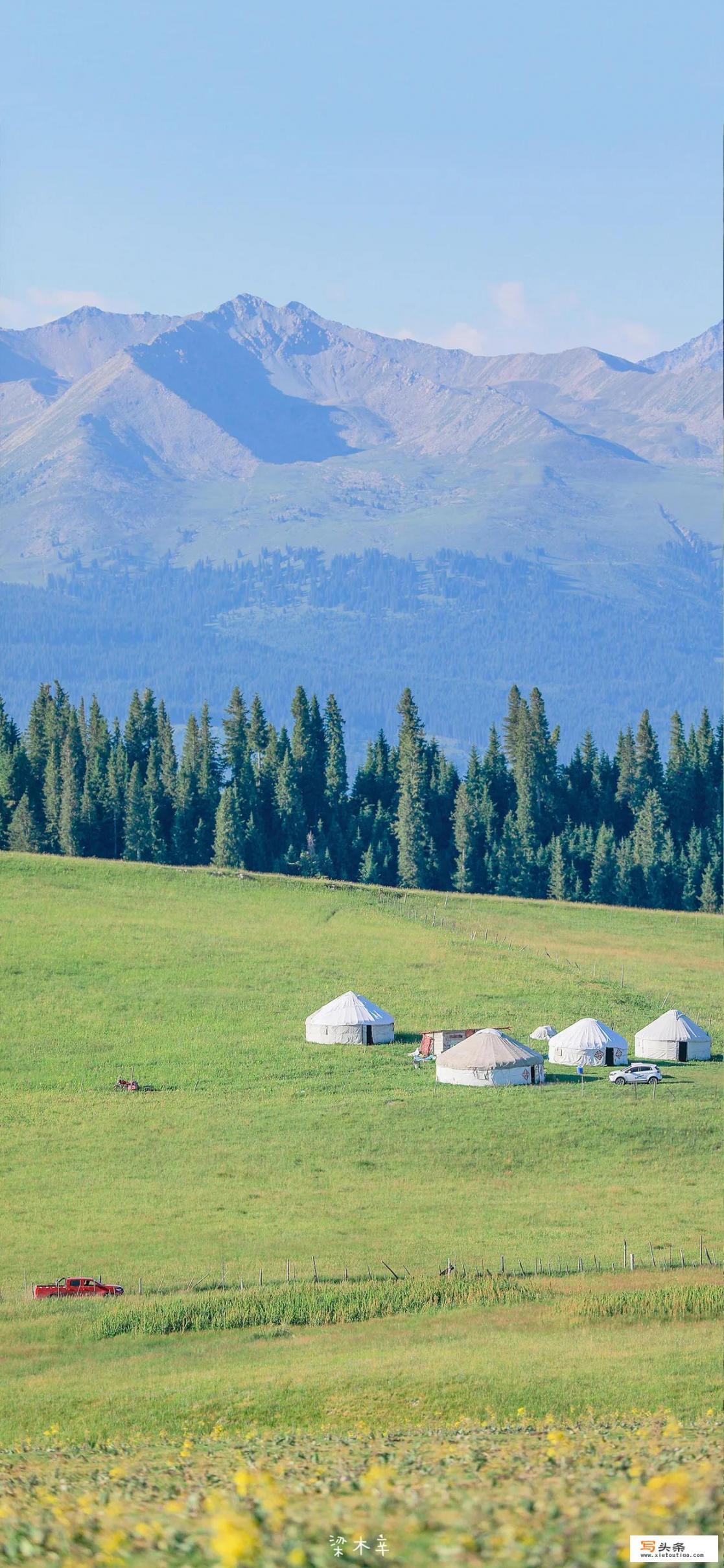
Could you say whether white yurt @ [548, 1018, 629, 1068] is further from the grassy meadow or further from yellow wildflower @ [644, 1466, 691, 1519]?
yellow wildflower @ [644, 1466, 691, 1519]

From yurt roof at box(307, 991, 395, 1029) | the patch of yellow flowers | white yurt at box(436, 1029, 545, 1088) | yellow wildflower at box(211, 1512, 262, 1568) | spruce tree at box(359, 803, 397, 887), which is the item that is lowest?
the patch of yellow flowers

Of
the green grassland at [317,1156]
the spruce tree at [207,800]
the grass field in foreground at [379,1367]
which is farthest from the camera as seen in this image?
the spruce tree at [207,800]

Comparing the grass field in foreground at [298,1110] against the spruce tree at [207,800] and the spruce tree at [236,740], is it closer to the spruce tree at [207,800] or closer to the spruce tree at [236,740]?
the spruce tree at [207,800]

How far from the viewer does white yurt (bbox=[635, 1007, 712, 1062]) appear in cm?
6738

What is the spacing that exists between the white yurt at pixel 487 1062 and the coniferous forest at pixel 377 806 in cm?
5741

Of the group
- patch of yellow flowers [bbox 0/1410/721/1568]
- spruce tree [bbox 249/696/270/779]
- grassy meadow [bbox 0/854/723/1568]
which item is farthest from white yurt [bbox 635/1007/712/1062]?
spruce tree [bbox 249/696/270/779]

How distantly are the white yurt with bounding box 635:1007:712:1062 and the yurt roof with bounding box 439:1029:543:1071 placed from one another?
7.38 metres

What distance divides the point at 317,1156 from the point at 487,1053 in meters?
10.2

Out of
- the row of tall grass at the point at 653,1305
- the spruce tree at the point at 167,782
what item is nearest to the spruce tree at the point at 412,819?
the spruce tree at the point at 167,782

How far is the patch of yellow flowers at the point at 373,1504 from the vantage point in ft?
54.1

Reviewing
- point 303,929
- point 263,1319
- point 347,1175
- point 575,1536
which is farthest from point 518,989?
point 575,1536

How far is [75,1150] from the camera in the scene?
53469 millimetres

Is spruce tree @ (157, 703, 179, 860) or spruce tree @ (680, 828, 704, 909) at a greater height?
spruce tree @ (157, 703, 179, 860)

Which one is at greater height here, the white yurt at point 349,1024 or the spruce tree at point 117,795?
the spruce tree at point 117,795
